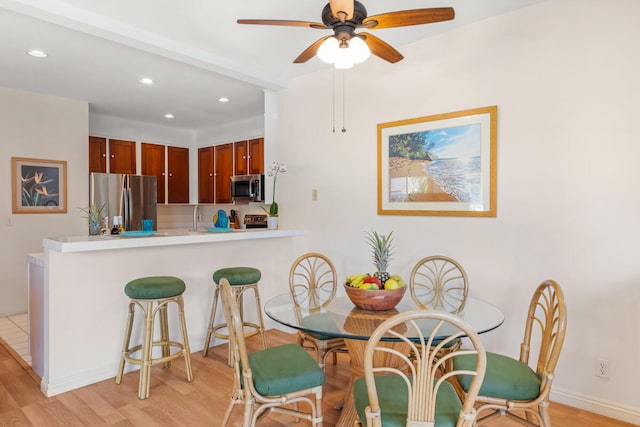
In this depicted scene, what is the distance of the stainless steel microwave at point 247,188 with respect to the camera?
518cm

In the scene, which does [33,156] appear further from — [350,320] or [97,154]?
[350,320]

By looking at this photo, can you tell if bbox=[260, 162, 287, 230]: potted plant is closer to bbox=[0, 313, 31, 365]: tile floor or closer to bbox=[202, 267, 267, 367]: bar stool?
bbox=[202, 267, 267, 367]: bar stool

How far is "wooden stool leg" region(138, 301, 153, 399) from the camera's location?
102 inches

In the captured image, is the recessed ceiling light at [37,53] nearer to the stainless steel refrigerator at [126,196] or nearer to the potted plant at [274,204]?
the stainless steel refrigerator at [126,196]

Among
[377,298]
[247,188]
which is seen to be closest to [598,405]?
[377,298]

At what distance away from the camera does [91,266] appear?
2.85 meters

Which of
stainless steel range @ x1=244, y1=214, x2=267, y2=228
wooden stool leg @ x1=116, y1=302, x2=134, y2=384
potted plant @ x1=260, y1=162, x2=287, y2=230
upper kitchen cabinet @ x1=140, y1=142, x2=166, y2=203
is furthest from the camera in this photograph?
upper kitchen cabinet @ x1=140, y1=142, x2=166, y2=203

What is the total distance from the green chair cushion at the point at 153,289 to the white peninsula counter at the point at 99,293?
312 millimetres

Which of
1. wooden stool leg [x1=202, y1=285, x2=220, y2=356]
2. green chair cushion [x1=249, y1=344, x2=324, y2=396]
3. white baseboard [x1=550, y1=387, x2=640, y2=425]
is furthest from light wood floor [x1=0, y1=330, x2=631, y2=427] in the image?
green chair cushion [x1=249, y1=344, x2=324, y2=396]

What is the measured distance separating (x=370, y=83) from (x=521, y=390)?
263 cm

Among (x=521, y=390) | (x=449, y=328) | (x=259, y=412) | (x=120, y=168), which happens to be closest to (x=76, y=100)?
(x=120, y=168)

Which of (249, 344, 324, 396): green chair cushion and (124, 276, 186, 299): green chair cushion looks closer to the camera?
(249, 344, 324, 396): green chair cushion

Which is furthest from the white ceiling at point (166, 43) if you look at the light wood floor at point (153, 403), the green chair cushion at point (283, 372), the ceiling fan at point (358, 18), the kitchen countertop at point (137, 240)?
the light wood floor at point (153, 403)

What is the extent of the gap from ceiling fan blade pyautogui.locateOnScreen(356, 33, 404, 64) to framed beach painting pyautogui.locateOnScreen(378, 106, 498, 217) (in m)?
0.82
